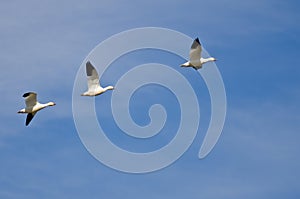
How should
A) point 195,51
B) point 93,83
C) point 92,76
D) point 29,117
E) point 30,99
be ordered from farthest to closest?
point 29,117 < point 195,51 < point 93,83 < point 30,99 < point 92,76

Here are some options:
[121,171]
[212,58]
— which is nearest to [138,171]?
[121,171]

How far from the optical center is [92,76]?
147625mm

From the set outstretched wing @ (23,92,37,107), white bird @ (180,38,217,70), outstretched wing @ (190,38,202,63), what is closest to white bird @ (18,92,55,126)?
outstretched wing @ (23,92,37,107)

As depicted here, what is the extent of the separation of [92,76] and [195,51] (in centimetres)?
764

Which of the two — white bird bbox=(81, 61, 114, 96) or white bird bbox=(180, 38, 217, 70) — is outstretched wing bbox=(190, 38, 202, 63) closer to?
white bird bbox=(180, 38, 217, 70)

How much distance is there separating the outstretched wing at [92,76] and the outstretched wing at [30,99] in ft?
13.1

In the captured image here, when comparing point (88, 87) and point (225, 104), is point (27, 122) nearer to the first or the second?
point (88, 87)

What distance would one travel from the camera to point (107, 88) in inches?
5910

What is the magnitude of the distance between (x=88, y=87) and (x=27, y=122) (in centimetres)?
500

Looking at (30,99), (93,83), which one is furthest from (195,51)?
(30,99)

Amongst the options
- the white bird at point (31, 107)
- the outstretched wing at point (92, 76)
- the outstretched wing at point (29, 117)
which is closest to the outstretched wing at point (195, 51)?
the outstretched wing at point (92, 76)

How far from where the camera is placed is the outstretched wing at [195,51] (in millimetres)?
148375

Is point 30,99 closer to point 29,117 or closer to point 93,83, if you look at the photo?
point 29,117

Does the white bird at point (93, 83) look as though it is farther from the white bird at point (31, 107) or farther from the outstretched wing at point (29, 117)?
the outstretched wing at point (29, 117)
